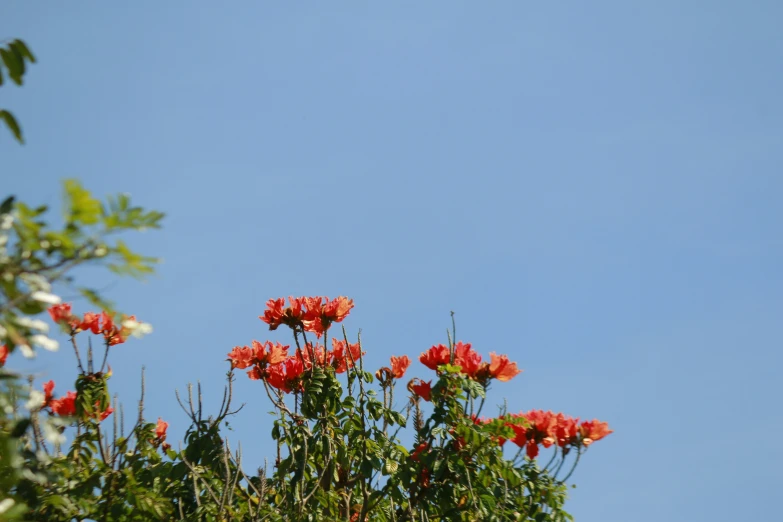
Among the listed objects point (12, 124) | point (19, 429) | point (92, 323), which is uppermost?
point (92, 323)

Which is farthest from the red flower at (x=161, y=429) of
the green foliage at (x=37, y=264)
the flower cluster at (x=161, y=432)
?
the green foliage at (x=37, y=264)

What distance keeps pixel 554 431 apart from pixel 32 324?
3301 millimetres

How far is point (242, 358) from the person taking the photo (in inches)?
190

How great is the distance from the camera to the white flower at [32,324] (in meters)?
1.53

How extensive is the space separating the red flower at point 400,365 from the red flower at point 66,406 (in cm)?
184

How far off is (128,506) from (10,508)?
8.46 ft

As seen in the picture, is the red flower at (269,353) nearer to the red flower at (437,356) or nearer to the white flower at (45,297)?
the red flower at (437,356)

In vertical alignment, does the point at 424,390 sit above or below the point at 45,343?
above

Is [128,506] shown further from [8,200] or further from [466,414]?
[8,200]

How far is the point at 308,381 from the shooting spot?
15.1ft

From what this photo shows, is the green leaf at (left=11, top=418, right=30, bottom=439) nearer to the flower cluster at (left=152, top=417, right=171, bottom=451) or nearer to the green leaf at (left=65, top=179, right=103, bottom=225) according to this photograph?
the green leaf at (left=65, top=179, right=103, bottom=225)

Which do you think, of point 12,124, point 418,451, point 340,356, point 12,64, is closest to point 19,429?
point 12,124

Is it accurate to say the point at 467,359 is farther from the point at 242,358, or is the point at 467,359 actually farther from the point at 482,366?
the point at 242,358

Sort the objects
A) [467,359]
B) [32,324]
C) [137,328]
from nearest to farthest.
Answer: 1. [32,324]
2. [137,328]
3. [467,359]
